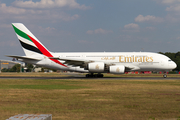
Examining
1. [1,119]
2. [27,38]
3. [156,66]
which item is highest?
[27,38]

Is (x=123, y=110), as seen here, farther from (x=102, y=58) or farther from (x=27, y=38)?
(x=27, y=38)

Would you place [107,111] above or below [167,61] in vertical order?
below

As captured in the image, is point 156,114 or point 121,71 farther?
point 121,71

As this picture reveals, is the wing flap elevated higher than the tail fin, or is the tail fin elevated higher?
the tail fin

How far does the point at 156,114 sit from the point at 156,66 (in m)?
30.5

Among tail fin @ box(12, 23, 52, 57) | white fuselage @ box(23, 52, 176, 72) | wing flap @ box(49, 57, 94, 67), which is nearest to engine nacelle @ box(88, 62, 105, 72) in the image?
wing flap @ box(49, 57, 94, 67)

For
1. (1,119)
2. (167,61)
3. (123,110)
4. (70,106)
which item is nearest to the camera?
(1,119)

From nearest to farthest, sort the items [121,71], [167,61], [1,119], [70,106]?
[1,119], [70,106], [121,71], [167,61]

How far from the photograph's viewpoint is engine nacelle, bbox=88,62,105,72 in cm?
3731

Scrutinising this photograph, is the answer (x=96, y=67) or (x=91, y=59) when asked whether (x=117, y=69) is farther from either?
(x=91, y=59)

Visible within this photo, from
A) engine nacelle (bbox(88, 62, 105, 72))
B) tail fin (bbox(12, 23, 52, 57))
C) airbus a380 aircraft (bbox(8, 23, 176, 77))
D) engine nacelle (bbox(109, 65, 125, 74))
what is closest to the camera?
engine nacelle (bbox(109, 65, 125, 74))

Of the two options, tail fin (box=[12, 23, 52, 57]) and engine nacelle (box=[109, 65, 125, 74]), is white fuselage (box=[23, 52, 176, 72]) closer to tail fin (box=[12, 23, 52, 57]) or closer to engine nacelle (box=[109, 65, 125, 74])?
engine nacelle (box=[109, 65, 125, 74])

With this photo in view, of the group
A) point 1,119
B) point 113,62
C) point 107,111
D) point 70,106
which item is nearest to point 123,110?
point 107,111

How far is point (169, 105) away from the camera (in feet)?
38.8
